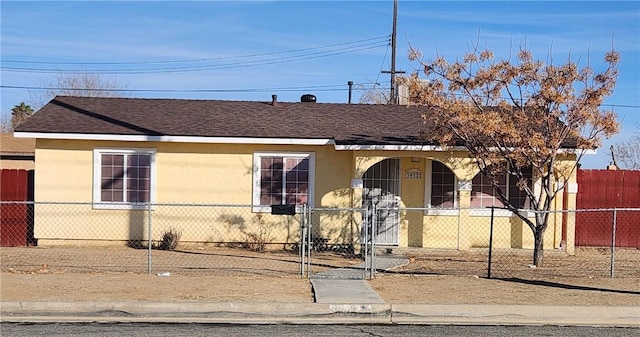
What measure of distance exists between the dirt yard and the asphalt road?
47.8 inches

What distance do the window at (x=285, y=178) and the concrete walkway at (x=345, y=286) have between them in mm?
3274

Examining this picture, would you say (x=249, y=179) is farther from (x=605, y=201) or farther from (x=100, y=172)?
(x=605, y=201)

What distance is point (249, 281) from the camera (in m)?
12.1

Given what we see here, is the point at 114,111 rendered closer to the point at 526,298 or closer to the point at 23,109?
the point at 526,298

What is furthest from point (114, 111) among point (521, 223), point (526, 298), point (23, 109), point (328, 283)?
point (23, 109)

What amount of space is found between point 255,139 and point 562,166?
23.6ft

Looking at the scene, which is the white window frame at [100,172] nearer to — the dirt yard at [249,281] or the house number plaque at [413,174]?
the dirt yard at [249,281]

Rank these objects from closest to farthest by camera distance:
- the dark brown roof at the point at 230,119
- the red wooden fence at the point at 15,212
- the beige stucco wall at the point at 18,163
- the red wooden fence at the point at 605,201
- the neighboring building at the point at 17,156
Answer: the dark brown roof at the point at 230,119 → the red wooden fence at the point at 15,212 → the red wooden fence at the point at 605,201 → the beige stucco wall at the point at 18,163 → the neighboring building at the point at 17,156

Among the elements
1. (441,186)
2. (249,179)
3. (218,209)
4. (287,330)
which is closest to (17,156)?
(218,209)

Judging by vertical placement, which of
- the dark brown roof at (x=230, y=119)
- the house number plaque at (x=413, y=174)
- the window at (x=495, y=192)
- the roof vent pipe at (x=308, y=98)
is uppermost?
the roof vent pipe at (x=308, y=98)

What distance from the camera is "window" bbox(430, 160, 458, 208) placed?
57.1ft

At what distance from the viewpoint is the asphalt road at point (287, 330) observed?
8.45 m

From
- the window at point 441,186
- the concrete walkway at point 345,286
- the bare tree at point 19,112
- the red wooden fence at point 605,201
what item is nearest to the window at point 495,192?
the window at point 441,186

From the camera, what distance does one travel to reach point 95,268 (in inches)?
520
